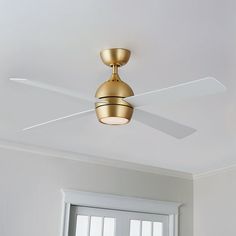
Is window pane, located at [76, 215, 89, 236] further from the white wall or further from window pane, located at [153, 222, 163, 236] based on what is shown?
the white wall

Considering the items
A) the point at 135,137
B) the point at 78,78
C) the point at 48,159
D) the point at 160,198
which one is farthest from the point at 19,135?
the point at 160,198

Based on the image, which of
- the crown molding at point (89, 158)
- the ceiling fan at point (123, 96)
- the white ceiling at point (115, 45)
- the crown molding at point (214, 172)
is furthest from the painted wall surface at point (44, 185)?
the ceiling fan at point (123, 96)

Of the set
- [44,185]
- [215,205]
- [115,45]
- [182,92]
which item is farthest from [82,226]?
[182,92]

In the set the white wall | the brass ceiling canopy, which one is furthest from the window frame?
the brass ceiling canopy

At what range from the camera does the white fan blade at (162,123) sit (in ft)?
7.88

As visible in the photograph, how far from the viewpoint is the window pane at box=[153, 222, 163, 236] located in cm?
480

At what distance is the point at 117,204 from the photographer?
4520 millimetres

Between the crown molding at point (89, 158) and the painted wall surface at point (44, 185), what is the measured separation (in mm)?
37

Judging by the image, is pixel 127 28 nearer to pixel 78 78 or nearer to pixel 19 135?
pixel 78 78

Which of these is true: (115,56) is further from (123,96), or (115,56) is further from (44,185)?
(44,185)

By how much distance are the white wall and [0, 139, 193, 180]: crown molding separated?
0.81 ft

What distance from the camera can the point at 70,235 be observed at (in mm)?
4273

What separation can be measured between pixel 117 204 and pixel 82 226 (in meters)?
0.40

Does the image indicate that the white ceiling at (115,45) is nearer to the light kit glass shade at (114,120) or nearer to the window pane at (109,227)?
the light kit glass shade at (114,120)
